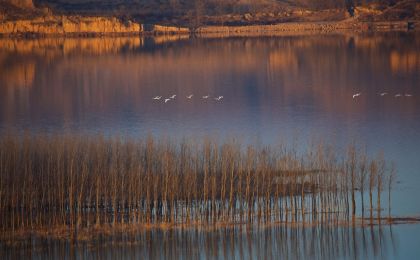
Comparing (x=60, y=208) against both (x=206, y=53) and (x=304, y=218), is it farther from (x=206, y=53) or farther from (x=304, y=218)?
(x=206, y=53)

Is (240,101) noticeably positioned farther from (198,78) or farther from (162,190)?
(162,190)

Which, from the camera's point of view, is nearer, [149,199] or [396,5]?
[149,199]

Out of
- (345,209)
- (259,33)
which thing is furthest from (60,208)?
(259,33)

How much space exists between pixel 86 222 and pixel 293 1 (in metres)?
63.5

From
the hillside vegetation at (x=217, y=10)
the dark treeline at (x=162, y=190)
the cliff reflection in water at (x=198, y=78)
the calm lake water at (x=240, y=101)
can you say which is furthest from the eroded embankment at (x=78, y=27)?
the dark treeline at (x=162, y=190)

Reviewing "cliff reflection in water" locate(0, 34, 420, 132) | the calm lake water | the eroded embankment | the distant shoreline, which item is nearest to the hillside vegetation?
the eroded embankment

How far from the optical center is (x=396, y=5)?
66.6 m

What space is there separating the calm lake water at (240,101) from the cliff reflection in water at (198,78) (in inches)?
2.1

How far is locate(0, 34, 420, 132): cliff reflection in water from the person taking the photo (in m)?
27.0

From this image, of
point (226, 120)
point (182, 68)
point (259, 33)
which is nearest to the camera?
point (226, 120)

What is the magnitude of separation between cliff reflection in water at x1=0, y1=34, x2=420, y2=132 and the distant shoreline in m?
9.95

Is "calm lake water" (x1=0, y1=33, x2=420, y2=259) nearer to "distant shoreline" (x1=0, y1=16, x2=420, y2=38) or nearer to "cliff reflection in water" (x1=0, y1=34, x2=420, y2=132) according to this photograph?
"cliff reflection in water" (x1=0, y1=34, x2=420, y2=132)

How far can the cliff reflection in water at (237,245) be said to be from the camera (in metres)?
13.5

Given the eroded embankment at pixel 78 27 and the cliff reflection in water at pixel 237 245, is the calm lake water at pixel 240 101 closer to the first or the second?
the cliff reflection in water at pixel 237 245
